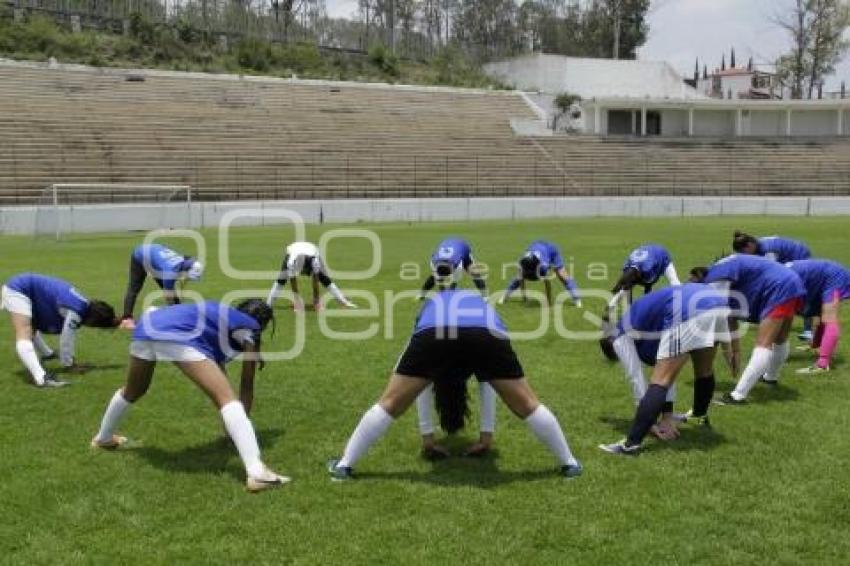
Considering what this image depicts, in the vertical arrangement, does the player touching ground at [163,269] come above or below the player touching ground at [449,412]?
above

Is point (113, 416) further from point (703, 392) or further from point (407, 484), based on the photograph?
point (703, 392)

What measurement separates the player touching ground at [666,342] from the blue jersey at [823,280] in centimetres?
315

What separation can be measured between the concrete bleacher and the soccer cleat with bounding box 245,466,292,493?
34693mm

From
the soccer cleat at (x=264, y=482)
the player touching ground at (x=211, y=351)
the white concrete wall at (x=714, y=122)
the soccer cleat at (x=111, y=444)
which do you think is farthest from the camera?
the white concrete wall at (x=714, y=122)

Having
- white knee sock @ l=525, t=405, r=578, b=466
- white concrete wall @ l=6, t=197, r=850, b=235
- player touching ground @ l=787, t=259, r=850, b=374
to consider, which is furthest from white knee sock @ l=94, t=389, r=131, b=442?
white concrete wall @ l=6, t=197, r=850, b=235

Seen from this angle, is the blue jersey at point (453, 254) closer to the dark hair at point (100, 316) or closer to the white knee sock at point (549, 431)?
the dark hair at point (100, 316)

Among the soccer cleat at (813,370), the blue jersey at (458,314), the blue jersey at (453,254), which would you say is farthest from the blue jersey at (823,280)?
the blue jersey at (453,254)

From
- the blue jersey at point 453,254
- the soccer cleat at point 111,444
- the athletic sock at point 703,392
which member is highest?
the blue jersey at point 453,254

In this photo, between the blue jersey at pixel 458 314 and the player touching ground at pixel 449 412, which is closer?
the blue jersey at pixel 458 314

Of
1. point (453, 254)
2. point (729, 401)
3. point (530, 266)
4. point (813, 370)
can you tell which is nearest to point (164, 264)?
point (453, 254)

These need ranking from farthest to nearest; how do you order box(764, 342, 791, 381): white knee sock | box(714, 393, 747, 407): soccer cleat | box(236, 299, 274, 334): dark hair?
1. box(764, 342, 791, 381): white knee sock
2. box(714, 393, 747, 407): soccer cleat
3. box(236, 299, 274, 334): dark hair

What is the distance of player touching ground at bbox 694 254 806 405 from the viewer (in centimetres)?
847

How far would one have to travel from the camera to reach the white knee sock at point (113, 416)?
6945 millimetres

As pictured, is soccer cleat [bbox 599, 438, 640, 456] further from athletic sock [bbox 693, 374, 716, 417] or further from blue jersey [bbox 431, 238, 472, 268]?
blue jersey [bbox 431, 238, 472, 268]
